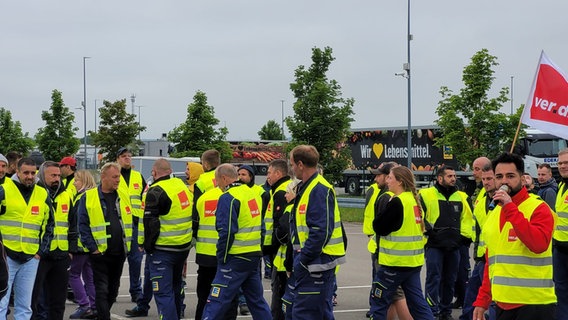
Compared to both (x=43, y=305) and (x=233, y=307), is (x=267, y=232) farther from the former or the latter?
(x=43, y=305)

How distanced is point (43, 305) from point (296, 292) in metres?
3.78

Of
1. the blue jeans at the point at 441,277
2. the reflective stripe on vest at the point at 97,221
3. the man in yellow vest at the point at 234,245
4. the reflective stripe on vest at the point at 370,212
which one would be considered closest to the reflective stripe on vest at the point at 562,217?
the blue jeans at the point at 441,277

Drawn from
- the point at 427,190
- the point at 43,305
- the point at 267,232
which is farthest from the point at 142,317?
the point at 427,190

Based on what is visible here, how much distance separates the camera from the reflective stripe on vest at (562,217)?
920 cm

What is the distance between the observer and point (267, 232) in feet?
32.9

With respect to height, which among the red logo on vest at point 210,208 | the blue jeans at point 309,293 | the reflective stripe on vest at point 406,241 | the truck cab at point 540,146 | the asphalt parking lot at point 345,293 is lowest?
the asphalt parking lot at point 345,293

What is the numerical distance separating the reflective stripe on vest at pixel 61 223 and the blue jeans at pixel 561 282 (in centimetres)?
538

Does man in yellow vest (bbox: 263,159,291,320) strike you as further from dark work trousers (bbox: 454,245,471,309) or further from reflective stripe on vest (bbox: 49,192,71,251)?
dark work trousers (bbox: 454,245,471,309)

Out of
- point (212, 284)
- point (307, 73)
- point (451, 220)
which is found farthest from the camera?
point (307, 73)

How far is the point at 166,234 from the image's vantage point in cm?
928

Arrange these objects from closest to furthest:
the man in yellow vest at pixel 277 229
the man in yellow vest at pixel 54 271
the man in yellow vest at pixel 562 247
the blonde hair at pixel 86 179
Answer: the man in yellow vest at pixel 54 271
the man in yellow vest at pixel 562 247
the man in yellow vest at pixel 277 229
the blonde hair at pixel 86 179

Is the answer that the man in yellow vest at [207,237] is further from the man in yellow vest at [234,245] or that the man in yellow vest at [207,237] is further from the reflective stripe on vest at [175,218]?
the man in yellow vest at [234,245]

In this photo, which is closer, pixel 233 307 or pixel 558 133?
pixel 233 307

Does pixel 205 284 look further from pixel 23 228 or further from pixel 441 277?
pixel 441 277
